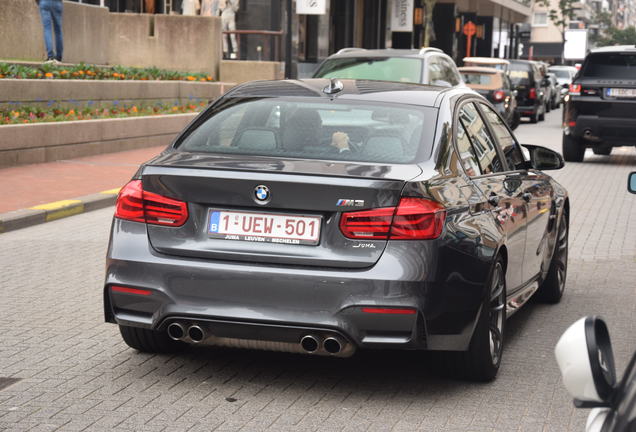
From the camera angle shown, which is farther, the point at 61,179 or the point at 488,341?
the point at 61,179

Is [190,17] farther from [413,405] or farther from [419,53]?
[413,405]

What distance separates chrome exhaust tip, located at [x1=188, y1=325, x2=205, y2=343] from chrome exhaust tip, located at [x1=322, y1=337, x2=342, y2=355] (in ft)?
1.86

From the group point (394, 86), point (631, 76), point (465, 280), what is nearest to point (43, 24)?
point (631, 76)

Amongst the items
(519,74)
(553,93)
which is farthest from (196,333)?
(553,93)

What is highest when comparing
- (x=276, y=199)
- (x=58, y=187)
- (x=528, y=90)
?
(x=276, y=199)

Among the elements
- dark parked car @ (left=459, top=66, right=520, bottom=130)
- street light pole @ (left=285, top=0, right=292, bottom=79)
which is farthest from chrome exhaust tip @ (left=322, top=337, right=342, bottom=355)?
dark parked car @ (left=459, top=66, right=520, bottom=130)

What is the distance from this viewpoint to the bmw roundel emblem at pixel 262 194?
17.3 feet

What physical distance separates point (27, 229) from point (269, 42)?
19.7 metres

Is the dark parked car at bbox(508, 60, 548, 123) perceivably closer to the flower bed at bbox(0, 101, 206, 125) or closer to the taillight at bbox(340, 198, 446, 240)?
the flower bed at bbox(0, 101, 206, 125)

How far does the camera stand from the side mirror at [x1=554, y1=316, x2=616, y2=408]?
7.86 ft

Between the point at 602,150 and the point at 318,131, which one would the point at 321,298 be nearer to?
the point at 318,131

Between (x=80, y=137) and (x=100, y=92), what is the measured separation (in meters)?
2.60

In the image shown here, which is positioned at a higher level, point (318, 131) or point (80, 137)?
point (318, 131)

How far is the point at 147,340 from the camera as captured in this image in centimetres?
612
